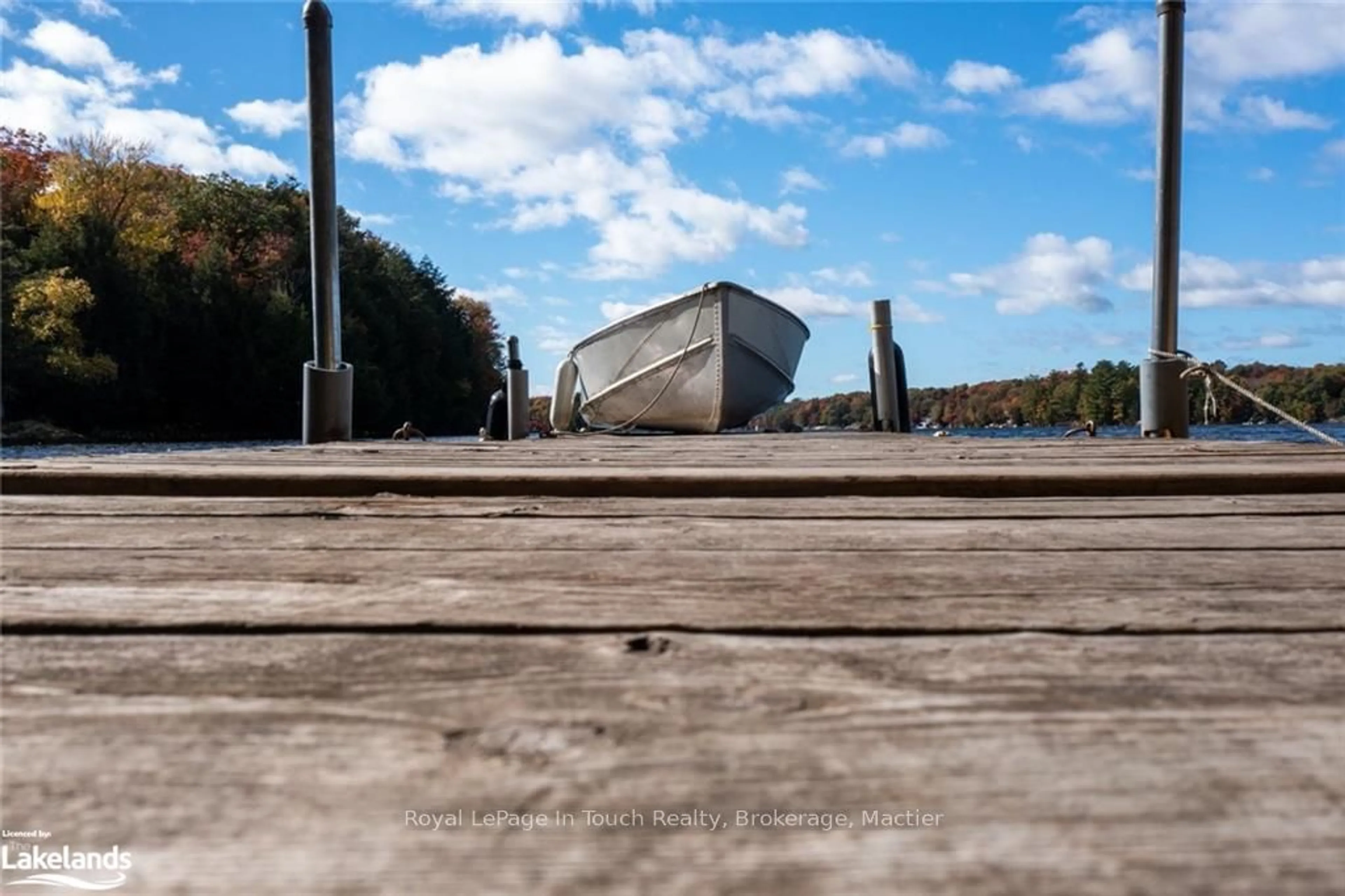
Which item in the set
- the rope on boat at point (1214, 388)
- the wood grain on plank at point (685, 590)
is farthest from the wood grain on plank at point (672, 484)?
the rope on boat at point (1214, 388)

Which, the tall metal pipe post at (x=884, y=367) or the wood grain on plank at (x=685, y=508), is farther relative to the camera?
the tall metal pipe post at (x=884, y=367)

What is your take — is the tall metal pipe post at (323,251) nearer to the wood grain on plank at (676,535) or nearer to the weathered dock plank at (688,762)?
the wood grain on plank at (676,535)

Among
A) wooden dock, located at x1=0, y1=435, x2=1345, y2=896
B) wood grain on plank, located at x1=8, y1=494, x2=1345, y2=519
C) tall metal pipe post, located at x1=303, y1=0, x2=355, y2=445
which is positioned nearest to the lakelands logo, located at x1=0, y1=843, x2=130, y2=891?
wooden dock, located at x1=0, y1=435, x2=1345, y2=896

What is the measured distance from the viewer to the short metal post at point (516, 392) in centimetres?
805

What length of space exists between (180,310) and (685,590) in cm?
3766

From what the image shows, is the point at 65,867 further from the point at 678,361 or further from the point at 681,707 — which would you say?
the point at 678,361

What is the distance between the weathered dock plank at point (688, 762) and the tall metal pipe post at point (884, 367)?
6807 millimetres

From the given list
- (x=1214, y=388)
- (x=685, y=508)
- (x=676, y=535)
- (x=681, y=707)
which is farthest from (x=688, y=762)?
(x=1214, y=388)

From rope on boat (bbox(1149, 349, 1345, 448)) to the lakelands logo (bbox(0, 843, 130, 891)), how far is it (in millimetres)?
3429

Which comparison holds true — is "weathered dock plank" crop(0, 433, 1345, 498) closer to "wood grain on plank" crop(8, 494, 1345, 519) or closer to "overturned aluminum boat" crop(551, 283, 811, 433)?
"wood grain on plank" crop(8, 494, 1345, 519)

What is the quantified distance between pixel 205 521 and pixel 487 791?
4.03 ft

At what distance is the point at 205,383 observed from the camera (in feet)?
114

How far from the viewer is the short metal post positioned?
8.05 meters

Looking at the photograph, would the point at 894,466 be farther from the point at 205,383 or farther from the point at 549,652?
the point at 205,383
